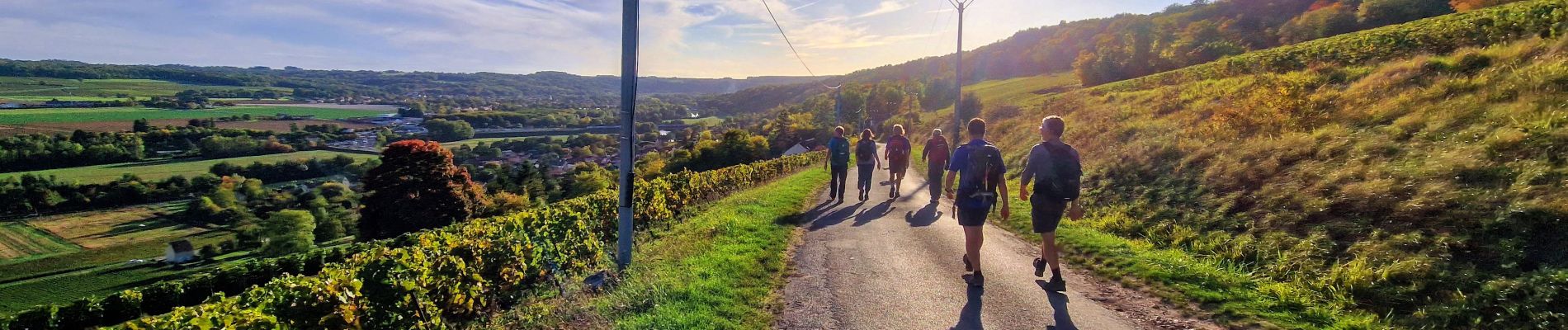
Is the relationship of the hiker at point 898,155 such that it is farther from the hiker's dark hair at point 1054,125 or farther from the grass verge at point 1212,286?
the hiker's dark hair at point 1054,125

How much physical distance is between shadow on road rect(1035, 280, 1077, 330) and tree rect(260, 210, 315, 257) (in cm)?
5421

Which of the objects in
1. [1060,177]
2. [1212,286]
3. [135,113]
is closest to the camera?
[1212,286]

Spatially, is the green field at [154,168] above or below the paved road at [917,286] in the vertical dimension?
below

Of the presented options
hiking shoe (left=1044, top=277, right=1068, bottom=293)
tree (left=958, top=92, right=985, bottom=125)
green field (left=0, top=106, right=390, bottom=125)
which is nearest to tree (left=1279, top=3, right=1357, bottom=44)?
tree (left=958, top=92, right=985, bottom=125)

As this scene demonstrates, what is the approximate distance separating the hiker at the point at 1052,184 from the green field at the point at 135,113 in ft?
436

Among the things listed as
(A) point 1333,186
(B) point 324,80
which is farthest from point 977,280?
(B) point 324,80

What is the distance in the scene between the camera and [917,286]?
15.5 feet

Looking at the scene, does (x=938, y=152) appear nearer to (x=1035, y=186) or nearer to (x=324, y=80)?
(x=1035, y=186)

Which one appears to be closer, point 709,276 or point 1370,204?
point 709,276

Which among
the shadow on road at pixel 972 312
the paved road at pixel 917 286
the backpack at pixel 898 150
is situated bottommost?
the paved road at pixel 917 286

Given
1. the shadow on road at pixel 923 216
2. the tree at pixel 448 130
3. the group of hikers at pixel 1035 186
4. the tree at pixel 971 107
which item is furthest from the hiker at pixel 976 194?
the tree at pixel 448 130

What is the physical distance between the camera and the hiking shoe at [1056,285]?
4.54 metres

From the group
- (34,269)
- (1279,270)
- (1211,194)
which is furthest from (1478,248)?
(34,269)

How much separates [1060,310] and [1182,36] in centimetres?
5697
